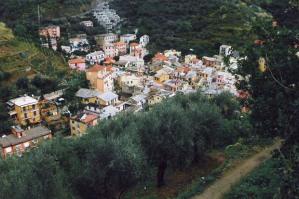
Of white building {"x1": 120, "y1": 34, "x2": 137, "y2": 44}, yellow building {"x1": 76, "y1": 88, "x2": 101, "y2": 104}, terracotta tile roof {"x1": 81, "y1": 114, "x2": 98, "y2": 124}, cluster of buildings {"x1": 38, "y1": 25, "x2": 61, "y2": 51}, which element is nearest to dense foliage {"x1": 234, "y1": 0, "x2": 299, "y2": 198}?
terracotta tile roof {"x1": 81, "y1": 114, "x2": 98, "y2": 124}

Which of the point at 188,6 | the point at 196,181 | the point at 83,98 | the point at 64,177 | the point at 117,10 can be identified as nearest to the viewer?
the point at 64,177

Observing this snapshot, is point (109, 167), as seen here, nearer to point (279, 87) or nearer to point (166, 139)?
point (166, 139)

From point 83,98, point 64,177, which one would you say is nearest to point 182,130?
point 64,177

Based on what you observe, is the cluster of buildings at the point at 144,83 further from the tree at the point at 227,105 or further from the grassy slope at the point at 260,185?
the grassy slope at the point at 260,185

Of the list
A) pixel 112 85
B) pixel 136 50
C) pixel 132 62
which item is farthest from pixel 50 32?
pixel 112 85

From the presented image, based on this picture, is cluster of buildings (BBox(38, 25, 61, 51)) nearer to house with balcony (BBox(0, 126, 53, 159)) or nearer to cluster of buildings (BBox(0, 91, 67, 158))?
cluster of buildings (BBox(0, 91, 67, 158))

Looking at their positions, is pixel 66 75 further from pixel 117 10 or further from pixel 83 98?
pixel 117 10

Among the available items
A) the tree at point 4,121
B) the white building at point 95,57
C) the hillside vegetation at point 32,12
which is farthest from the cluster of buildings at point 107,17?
the tree at point 4,121
